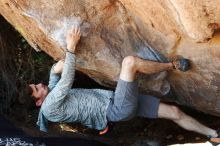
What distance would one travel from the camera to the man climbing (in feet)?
15.3

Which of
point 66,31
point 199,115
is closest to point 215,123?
point 199,115

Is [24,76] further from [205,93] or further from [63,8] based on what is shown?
[205,93]

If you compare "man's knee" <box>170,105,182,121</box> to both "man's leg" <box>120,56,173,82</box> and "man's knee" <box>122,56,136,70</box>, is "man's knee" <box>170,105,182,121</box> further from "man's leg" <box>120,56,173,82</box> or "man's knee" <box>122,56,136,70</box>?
"man's knee" <box>122,56,136,70</box>

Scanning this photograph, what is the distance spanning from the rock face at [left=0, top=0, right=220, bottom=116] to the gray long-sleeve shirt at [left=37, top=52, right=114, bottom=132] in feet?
1.04

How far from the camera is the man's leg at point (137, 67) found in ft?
15.4

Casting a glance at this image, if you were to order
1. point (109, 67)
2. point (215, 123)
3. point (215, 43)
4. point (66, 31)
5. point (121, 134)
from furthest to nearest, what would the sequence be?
point (121, 134)
point (215, 123)
point (109, 67)
point (66, 31)
point (215, 43)

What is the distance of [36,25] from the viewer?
4.91 metres

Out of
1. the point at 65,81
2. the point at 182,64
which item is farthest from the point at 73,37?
the point at 182,64

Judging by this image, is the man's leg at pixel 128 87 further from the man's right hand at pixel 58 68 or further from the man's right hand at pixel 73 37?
the man's right hand at pixel 58 68

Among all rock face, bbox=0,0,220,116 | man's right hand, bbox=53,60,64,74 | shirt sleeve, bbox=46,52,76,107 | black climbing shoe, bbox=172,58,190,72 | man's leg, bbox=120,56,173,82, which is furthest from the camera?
man's right hand, bbox=53,60,64,74

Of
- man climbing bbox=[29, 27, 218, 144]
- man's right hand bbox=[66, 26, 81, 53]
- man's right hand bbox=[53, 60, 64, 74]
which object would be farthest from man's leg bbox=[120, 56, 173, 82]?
man's right hand bbox=[53, 60, 64, 74]

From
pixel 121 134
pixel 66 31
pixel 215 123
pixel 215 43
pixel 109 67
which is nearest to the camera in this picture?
pixel 215 43

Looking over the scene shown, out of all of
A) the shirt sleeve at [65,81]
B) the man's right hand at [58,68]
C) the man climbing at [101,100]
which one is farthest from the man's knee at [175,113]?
the man's right hand at [58,68]

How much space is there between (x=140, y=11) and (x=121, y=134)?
242 centimetres
